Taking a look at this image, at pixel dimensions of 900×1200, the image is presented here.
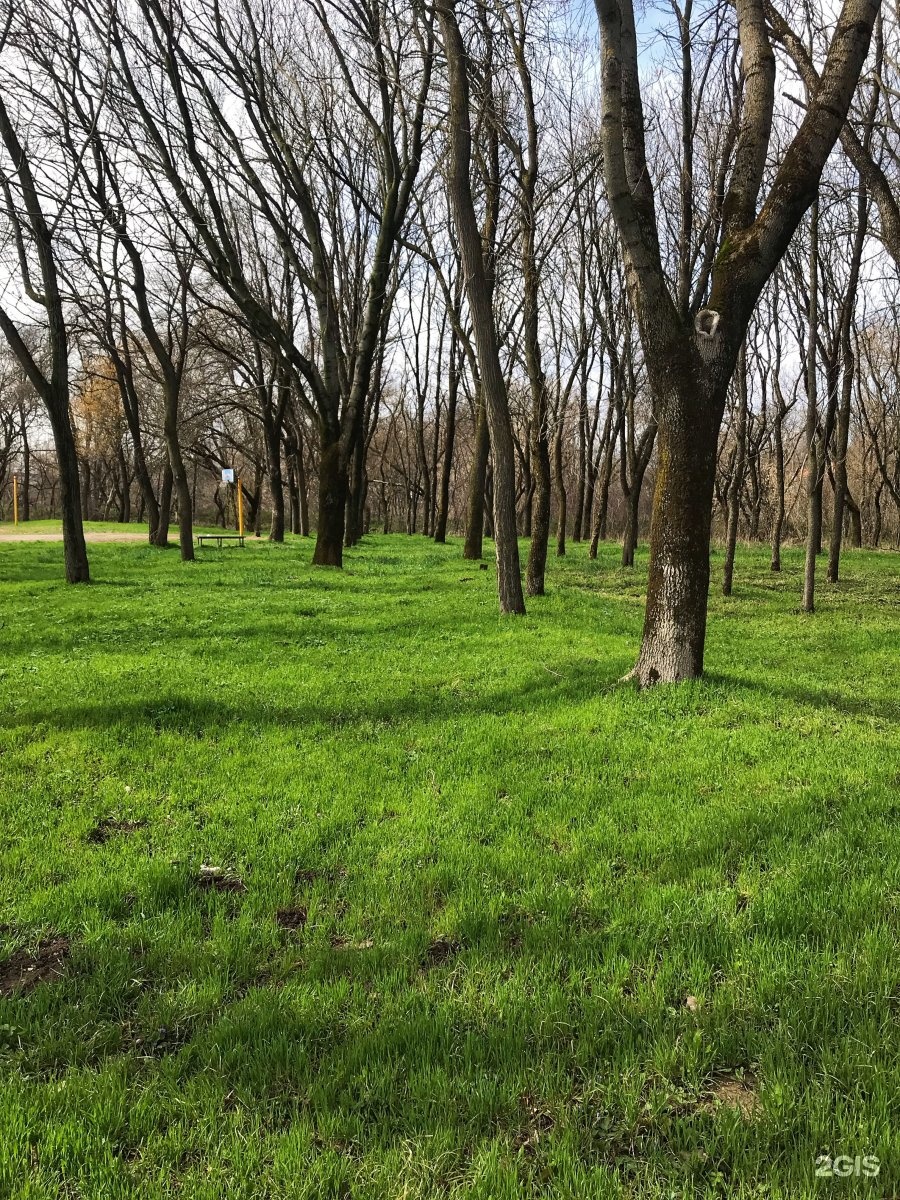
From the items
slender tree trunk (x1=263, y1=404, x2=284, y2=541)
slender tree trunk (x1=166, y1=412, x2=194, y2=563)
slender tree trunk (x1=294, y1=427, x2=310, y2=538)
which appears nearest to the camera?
slender tree trunk (x1=166, y1=412, x2=194, y2=563)

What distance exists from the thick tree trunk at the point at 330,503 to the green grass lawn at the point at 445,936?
387 inches

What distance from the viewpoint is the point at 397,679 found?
681 cm

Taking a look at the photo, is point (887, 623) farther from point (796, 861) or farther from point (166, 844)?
point (166, 844)

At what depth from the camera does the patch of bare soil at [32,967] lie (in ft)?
8.36

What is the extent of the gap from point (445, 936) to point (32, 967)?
1.68 metres

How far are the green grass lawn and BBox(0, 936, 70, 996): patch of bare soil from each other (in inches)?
0.7

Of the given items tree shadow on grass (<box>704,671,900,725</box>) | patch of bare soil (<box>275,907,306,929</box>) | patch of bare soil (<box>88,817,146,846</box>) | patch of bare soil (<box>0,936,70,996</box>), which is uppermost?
tree shadow on grass (<box>704,671,900,725</box>)

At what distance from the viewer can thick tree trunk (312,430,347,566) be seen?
15.8 m

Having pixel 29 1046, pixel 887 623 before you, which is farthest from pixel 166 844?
pixel 887 623

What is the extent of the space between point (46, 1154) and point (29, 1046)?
1.76 ft

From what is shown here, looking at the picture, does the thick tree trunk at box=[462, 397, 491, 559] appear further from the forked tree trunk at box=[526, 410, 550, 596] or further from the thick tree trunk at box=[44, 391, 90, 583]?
the thick tree trunk at box=[44, 391, 90, 583]

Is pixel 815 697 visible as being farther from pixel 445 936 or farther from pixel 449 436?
pixel 449 436

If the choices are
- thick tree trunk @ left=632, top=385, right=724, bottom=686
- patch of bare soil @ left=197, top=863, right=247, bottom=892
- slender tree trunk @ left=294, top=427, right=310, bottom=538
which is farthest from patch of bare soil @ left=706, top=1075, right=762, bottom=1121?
slender tree trunk @ left=294, top=427, right=310, bottom=538

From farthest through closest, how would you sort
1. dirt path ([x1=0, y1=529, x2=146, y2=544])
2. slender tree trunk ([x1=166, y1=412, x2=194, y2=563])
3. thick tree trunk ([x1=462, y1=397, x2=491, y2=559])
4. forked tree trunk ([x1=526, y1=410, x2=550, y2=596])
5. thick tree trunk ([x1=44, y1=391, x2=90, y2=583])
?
dirt path ([x1=0, y1=529, x2=146, y2=544]), thick tree trunk ([x1=462, y1=397, x2=491, y2=559]), slender tree trunk ([x1=166, y1=412, x2=194, y2=563]), thick tree trunk ([x1=44, y1=391, x2=90, y2=583]), forked tree trunk ([x1=526, y1=410, x2=550, y2=596])
